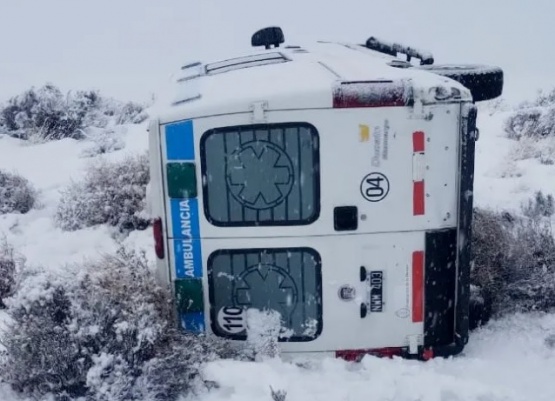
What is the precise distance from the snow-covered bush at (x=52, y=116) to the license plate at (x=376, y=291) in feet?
25.4

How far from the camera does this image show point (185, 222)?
15.2ft

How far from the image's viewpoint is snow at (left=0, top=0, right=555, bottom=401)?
14.1 feet

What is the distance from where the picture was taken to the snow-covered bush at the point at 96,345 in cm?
414

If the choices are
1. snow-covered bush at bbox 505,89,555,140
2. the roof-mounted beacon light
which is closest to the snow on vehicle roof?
the roof-mounted beacon light

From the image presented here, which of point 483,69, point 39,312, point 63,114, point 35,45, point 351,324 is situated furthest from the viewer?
point 35,45

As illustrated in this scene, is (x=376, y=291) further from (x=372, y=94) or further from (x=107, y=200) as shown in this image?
(x=107, y=200)

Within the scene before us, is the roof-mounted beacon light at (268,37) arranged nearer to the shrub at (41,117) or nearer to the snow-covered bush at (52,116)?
the snow-covered bush at (52,116)

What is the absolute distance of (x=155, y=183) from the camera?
462 centimetres

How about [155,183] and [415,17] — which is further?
[415,17]

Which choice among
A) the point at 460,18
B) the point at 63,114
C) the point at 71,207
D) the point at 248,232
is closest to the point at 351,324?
the point at 248,232

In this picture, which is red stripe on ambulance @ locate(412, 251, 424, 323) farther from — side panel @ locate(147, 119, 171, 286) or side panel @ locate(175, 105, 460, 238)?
side panel @ locate(147, 119, 171, 286)

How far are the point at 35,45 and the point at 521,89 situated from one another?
66.4 feet

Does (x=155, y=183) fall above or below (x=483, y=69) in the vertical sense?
below

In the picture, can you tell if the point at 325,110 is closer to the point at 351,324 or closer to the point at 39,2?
the point at 351,324
